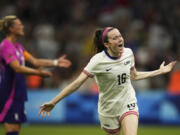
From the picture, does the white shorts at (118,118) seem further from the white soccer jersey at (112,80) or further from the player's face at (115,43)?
the player's face at (115,43)

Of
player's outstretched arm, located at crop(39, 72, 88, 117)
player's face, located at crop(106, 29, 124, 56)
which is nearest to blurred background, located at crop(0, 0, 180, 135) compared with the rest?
player's face, located at crop(106, 29, 124, 56)

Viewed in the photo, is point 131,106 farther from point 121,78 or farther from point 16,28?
point 16,28

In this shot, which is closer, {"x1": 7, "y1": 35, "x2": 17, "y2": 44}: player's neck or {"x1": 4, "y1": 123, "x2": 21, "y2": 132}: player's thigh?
{"x1": 4, "y1": 123, "x2": 21, "y2": 132}: player's thigh

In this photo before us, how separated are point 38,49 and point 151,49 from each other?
139 inches

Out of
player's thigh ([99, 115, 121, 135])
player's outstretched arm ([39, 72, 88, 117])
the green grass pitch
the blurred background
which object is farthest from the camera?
the blurred background

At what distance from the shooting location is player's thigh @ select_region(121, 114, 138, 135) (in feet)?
21.5

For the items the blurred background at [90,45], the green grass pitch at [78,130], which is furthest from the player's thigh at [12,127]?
→ the blurred background at [90,45]

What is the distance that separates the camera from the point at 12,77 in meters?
7.76

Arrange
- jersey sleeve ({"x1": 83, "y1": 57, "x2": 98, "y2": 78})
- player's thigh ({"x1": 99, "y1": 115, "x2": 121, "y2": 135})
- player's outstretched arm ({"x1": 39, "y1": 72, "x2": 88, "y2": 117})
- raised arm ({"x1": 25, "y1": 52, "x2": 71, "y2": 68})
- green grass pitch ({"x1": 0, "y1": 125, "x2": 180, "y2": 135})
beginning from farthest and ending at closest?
green grass pitch ({"x1": 0, "y1": 125, "x2": 180, "y2": 135}) → raised arm ({"x1": 25, "y1": 52, "x2": 71, "y2": 68}) → player's thigh ({"x1": 99, "y1": 115, "x2": 121, "y2": 135}) → jersey sleeve ({"x1": 83, "y1": 57, "x2": 98, "y2": 78}) → player's outstretched arm ({"x1": 39, "y1": 72, "x2": 88, "y2": 117})

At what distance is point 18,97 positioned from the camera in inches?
304

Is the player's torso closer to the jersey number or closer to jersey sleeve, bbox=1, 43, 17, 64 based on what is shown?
the jersey number

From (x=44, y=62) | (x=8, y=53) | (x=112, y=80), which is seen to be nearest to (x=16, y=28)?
(x=8, y=53)

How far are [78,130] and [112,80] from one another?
18.1 ft

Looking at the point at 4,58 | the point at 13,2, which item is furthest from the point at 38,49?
the point at 4,58
